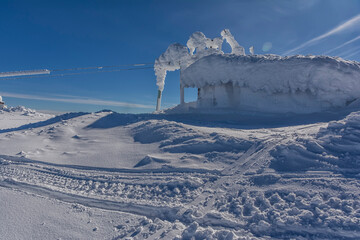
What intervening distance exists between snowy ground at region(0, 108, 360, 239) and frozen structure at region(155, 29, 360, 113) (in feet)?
16.3

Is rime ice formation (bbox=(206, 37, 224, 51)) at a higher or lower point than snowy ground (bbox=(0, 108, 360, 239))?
higher

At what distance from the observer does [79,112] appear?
11.6 meters

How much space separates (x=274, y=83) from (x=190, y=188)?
28.3ft

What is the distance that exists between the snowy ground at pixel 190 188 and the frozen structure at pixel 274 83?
16.3ft

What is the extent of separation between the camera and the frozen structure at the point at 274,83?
378 inches

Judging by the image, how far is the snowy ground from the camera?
9.05 feet

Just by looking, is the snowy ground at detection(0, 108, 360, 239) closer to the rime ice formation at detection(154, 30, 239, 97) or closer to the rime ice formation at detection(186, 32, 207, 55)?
the rime ice formation at detection(154, 30, 239, 97)

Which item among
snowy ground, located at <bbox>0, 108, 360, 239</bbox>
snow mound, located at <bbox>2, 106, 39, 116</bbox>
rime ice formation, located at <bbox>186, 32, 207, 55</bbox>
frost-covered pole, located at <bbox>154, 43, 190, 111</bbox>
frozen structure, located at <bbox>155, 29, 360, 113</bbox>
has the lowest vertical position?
snowy ground, located at <bbox>0, 108, 360, 239</bbox>

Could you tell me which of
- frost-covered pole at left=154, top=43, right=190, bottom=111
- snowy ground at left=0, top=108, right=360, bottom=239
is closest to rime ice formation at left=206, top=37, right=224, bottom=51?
frost-covered pole at left=154, top=43, right=190, bottom=111

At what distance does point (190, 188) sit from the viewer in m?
3.74

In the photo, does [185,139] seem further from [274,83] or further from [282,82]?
[282,82]

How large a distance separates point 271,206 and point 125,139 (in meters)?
5.03

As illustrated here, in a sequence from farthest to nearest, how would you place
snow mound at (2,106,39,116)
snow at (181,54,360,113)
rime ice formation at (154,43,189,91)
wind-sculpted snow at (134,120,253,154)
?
snow mound at (2,106,39,116) < rime ice formation at (154,43,189,91) < snow at (181,54,360,113) < wind-sculpted snow at (134,120,253,154)

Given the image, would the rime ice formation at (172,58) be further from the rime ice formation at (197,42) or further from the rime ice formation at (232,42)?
the rime ice formation at (232,42)
